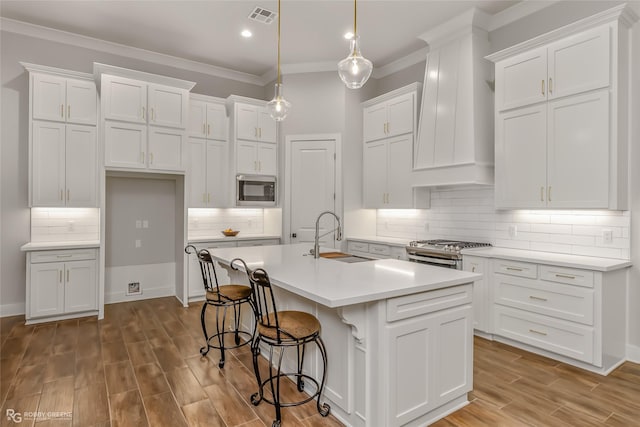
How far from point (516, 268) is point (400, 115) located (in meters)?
2.52

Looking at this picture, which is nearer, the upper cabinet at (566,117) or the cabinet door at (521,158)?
the upper cabinet at (566,117)

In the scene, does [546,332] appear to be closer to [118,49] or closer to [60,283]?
[60,283]

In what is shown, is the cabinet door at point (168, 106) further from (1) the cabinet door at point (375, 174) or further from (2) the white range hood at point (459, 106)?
(2) the white range hood at point (459, 106)

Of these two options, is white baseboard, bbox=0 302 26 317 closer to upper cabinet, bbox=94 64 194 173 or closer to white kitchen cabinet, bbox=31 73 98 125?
upper cabinet, bbox=94 64 194 173

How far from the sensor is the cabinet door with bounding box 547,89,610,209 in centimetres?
302

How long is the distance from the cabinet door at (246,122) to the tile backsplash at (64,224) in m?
2.22

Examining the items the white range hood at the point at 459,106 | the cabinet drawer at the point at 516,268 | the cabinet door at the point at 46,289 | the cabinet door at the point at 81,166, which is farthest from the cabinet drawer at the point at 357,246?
the cabinet door at the point at 46,289

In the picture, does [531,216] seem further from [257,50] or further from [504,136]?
[257,50]

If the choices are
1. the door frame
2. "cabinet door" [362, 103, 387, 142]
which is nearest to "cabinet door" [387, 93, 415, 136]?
"cabinet door" [362, 103, 387, 142]

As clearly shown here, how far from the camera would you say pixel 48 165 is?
4250 millimetres

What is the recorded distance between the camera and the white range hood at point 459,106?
3.95 metres

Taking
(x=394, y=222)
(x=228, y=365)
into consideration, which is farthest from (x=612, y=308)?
(x=228, y=365)

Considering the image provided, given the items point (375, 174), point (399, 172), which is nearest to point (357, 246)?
point (375, 174)

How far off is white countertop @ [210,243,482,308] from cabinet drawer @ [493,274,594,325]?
1251 mm
